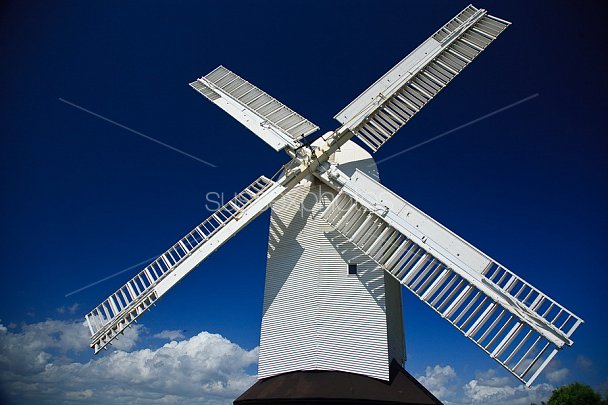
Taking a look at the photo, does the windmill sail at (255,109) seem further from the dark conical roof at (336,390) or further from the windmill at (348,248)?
the dark conical roof at (336,390)

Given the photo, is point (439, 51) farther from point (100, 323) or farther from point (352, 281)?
point (100, 323)

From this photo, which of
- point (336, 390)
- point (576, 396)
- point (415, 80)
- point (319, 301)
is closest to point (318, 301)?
point (319, 301)

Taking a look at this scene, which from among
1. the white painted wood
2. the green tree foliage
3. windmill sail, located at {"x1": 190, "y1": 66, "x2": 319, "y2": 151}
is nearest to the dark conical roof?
the white painted wood

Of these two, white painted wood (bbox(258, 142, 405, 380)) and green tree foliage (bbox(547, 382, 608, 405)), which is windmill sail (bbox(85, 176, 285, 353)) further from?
green tree foliage (bbox(547, 382, 608, 405))

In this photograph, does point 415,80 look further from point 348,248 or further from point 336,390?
point 336,390

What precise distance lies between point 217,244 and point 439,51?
8.49 metres

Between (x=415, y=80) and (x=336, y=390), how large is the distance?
28.4ft

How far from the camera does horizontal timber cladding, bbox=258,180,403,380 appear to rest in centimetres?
1018

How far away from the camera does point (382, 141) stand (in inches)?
453

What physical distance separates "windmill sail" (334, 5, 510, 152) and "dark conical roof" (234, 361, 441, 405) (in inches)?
239

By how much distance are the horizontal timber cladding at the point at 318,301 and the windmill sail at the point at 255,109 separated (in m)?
1.69

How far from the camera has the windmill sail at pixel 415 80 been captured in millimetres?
11570

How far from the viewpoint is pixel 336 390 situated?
9.23 m

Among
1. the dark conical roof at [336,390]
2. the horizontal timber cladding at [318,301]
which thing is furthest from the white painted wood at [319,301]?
the dark conical roof at [336,390]
